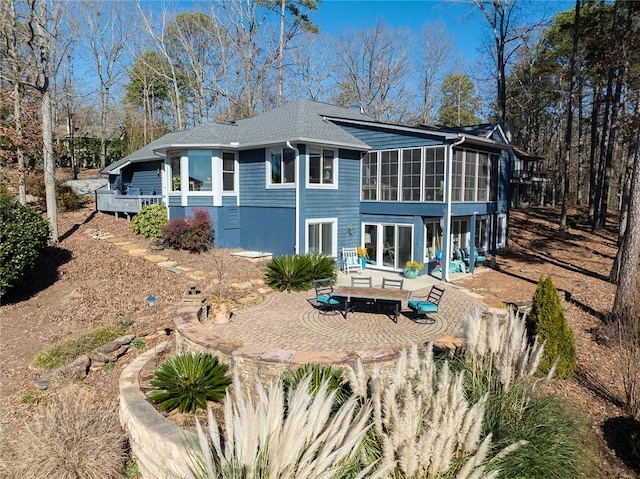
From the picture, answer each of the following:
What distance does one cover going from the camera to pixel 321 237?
1515 centimetres

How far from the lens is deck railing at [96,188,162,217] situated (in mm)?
18969

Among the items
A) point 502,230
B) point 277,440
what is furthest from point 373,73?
point 277,440

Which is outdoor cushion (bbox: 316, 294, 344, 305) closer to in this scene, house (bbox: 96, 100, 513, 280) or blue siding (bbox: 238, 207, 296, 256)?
house (bbox: 96, 100, 513, 280)

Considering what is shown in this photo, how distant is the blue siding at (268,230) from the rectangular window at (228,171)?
1108 mm

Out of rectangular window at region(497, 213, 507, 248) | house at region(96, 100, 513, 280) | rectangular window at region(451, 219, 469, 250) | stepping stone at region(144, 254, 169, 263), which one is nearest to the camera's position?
stepping stone at region(144, 254, 169, 263)

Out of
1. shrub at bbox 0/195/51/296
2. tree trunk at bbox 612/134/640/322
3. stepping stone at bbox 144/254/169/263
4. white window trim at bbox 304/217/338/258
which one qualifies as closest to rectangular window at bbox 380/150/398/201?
white window trim at bbox 304/217/338/258

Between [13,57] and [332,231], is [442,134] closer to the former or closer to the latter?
[332,231]

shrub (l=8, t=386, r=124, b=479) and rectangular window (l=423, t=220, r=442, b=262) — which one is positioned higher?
rectangular window (l=423, t=220, r=442, b=262)

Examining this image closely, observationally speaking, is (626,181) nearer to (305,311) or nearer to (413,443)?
(305,311)

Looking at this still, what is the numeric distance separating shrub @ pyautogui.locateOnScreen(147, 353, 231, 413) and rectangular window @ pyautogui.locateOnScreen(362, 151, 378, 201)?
10.9 meters

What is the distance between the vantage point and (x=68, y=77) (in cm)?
3241

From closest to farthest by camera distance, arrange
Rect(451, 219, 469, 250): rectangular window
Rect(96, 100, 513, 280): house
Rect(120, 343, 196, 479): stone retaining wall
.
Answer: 1. Rect(120, 343, 196, 479): stone retaining wall
2. Rect(96, 100, 513, 280): house
3. Rect(451, 219, 469, 250): rectangular window

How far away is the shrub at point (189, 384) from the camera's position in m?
5.71

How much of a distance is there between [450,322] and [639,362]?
3516 millimetres
